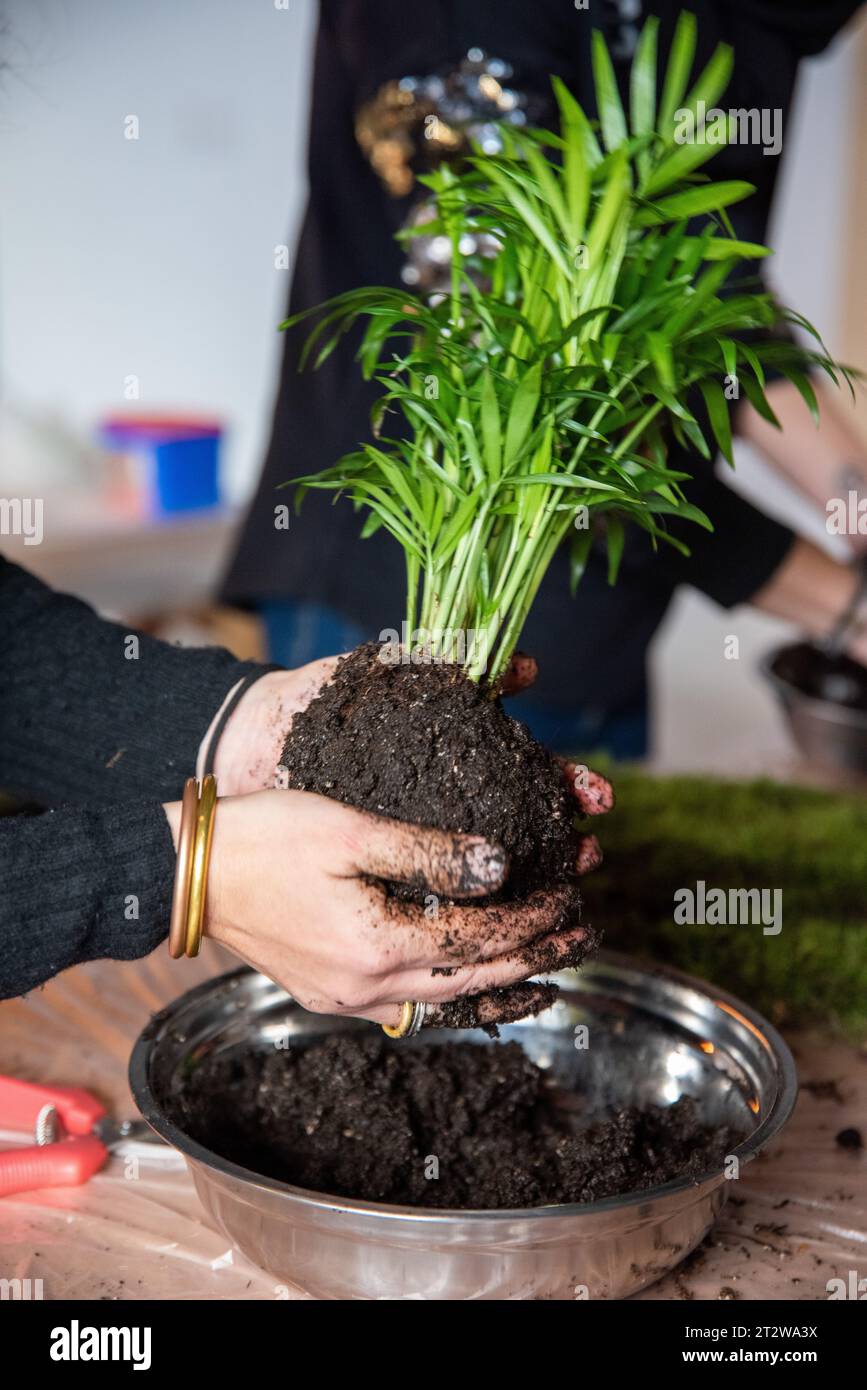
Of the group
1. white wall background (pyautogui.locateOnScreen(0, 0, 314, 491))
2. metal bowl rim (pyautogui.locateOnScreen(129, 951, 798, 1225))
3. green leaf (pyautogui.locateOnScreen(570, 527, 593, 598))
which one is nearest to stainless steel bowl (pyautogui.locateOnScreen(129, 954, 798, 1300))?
metal bowl rim (pyautogui.locateOnScreen(129, 951, 798, 1225))

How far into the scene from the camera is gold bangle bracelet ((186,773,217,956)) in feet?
2.40

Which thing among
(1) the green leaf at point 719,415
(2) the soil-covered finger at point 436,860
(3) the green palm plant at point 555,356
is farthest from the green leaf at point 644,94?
(2) the soil-covered finger at point 436,860

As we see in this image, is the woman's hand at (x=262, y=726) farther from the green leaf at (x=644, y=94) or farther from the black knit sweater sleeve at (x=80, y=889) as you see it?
the green leaf at (x=644, y=94)

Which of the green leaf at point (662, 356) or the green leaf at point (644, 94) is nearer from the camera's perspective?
the green leaf at point (662, 356)

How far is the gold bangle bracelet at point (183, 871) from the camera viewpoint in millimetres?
732

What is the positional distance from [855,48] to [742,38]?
302 cm

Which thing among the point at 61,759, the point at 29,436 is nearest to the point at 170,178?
the point at 29,436

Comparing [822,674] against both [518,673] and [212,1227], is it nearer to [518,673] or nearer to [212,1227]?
[518,673]

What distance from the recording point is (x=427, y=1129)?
0.86 meters

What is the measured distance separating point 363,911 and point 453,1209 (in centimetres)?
18

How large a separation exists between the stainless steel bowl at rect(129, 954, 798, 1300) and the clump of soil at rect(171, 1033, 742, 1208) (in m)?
0.03

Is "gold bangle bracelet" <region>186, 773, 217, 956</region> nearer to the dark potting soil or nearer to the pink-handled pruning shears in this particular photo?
the pink-handled pruning shears

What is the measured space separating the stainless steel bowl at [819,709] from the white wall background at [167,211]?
129 cm

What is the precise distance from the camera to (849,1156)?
912 mm
